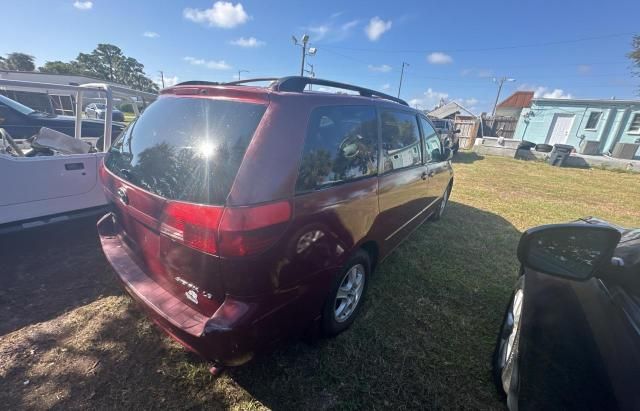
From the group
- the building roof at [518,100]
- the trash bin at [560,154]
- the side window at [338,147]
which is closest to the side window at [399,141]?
the side window at [338,147]

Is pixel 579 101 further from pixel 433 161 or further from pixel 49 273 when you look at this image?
pixel 49 273

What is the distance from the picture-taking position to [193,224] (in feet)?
4.76

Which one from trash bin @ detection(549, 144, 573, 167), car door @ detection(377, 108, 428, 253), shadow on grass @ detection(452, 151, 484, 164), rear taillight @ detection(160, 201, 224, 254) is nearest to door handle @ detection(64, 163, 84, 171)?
rear taillight @ detection(160, 201, 224, 254)

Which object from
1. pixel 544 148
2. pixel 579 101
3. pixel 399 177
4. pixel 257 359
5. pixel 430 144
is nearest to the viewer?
pixel 257 359

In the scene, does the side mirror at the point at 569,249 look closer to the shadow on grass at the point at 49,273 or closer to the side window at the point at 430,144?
the side window at the point at 430,144

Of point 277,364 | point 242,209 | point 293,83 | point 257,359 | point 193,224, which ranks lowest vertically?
point 277,364

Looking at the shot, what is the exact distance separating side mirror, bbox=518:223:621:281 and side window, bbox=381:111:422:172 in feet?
4.01

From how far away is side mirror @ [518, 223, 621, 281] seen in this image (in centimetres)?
132

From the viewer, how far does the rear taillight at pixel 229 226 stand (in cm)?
138

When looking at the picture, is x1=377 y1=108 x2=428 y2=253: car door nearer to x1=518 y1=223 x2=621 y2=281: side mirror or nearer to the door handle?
x1=518 y1=223 x2=621 y2=281: side mirror

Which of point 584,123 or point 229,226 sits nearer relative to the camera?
point 229,226

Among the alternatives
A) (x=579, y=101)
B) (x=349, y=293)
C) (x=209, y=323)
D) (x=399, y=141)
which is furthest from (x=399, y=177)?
(x=579, y=101)

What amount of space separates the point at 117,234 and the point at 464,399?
114 inches

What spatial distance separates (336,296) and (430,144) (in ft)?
8.51
